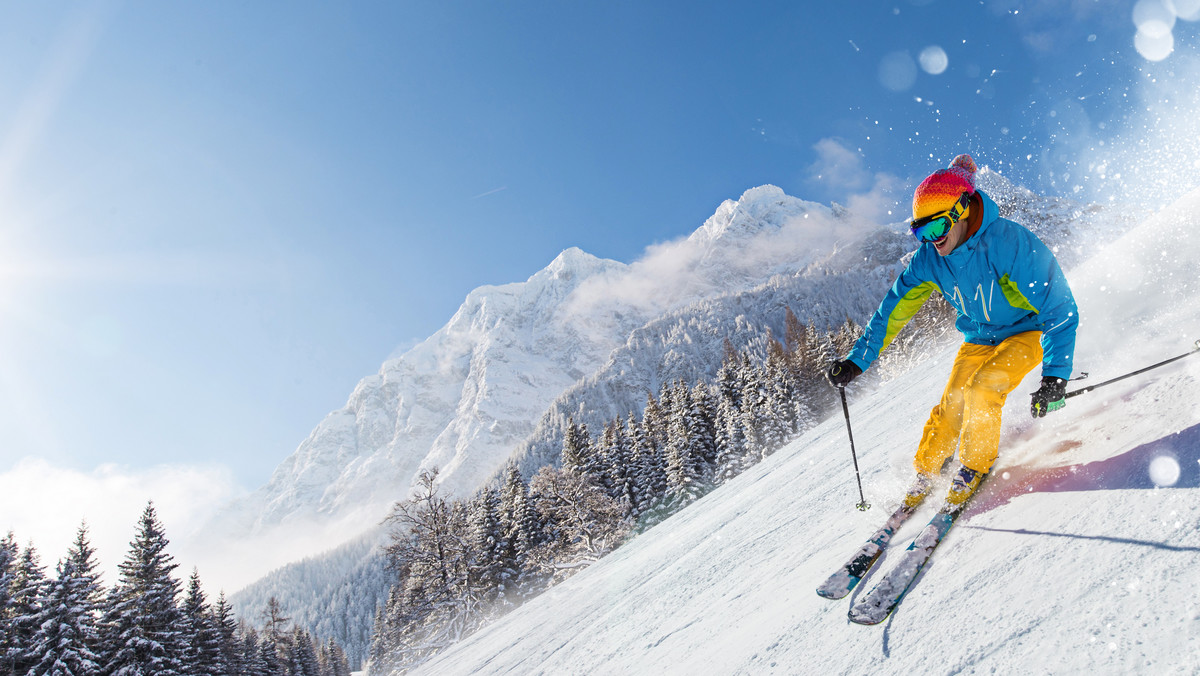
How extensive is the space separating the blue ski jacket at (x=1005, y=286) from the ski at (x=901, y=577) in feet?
3.92

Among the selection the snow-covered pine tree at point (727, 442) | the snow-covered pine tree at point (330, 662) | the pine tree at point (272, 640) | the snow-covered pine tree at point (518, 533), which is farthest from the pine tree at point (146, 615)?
the snow-covered pine tree at point (330, 662)

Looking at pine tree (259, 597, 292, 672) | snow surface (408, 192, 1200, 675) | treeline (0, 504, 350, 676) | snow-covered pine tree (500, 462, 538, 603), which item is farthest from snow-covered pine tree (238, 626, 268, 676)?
snow surface (408, 192, 1200, 675)

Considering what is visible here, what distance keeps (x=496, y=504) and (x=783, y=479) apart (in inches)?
1269

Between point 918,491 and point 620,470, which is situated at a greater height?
point 620,470

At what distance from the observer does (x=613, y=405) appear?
176875mm

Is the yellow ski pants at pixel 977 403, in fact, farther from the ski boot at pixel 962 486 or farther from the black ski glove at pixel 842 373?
the black ski glove at pixel 842 373

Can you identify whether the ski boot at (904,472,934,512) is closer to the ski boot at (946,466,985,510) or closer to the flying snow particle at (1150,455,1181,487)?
the ski boot at (946,466,985,510)

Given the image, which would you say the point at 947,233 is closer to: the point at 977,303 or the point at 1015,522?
the point at 977,303

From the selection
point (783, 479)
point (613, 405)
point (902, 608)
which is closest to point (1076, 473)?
point (902, 608)

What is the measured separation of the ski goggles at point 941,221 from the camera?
3273mm

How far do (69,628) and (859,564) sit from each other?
23200 mm

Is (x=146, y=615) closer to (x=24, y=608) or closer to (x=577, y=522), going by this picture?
(x=24, y=608)

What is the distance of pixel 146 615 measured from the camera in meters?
18.8

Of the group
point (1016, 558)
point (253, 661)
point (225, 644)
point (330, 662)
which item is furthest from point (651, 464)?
point (330, 662)
